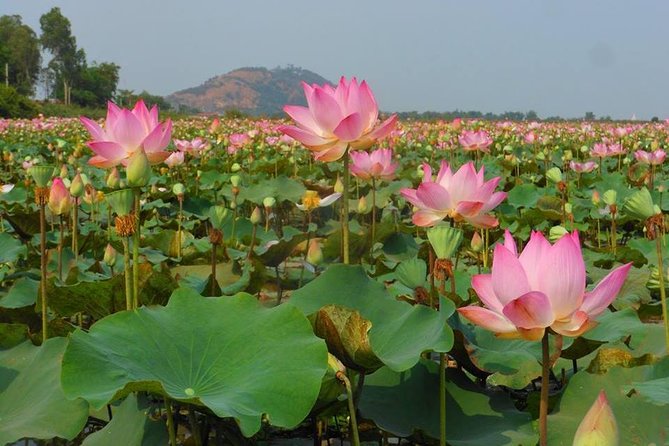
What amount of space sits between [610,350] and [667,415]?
0.62 ft

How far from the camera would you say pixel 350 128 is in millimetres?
1293

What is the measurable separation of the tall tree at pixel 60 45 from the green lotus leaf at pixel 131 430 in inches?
2103

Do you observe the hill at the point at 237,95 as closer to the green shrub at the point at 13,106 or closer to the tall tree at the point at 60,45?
the tall tree at the point at 60,45

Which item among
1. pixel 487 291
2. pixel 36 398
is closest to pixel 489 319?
pixel 487 291

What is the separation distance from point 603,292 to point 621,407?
33 centimetres

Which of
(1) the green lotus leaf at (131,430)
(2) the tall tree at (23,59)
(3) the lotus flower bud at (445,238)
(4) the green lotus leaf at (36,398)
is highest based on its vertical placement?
(2) the tall tree at (23,59)

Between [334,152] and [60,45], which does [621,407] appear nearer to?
[334,152]

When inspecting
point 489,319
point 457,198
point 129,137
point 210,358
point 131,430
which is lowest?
point 131,430

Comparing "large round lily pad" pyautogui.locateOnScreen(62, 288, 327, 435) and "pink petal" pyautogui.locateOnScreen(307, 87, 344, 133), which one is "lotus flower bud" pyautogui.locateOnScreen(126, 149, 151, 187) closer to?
"large round lily pad" pyautogui.locateOnScreen(62, 288, 327, 435)

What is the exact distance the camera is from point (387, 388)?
1.21 metres

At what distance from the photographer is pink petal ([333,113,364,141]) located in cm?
Result: 128

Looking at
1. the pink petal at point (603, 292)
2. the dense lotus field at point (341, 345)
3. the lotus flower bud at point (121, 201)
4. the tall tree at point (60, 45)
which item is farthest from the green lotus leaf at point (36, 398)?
the tall tree at point (60, 45)

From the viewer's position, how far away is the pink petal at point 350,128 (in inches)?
50.2

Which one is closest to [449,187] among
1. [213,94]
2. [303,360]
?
[303,360]
